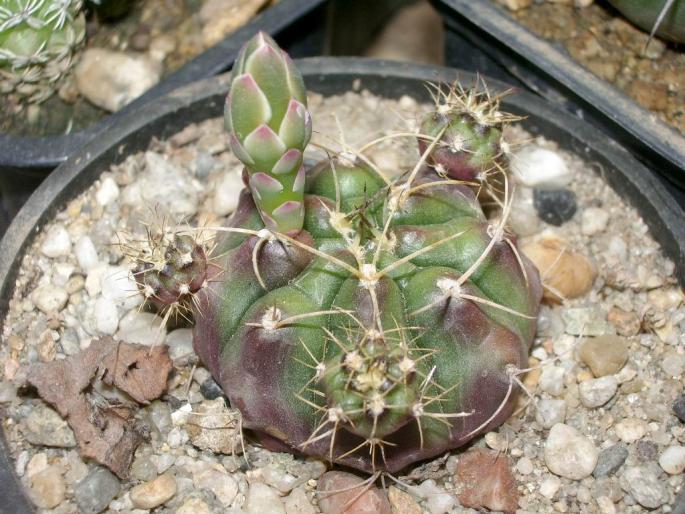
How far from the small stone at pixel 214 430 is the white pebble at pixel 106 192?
581mm

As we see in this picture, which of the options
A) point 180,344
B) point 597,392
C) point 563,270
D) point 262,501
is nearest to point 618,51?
point 563,270

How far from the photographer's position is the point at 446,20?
2.24 meters

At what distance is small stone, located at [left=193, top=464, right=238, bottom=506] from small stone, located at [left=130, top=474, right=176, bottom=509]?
47mm

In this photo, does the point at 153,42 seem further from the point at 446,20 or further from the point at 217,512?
the point at 217,512

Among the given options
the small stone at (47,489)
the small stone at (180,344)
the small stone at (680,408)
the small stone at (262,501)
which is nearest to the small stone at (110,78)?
the small stone at (180,344)

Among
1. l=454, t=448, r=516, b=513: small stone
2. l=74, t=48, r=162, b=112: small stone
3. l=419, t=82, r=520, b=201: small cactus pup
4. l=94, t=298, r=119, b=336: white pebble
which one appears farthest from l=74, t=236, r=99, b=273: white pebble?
l=454, t=448, r=516, b=513: small stone

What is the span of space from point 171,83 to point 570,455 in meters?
1.29

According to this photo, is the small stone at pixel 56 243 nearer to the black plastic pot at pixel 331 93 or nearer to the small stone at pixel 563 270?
the black plastic pot at pixel 331 93

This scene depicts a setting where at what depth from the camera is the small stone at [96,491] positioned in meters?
1.41

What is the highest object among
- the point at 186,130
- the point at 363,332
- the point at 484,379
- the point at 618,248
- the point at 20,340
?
the point at 363,332

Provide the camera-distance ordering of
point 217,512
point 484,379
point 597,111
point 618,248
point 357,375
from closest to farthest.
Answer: point 357,375 → point 484,379 → point 217,512 → point 618,248 → point 597,111

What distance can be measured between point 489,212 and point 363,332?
0.70 meters

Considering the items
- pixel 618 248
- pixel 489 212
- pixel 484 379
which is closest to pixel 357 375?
pixel 484 379

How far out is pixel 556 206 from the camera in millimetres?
1854
